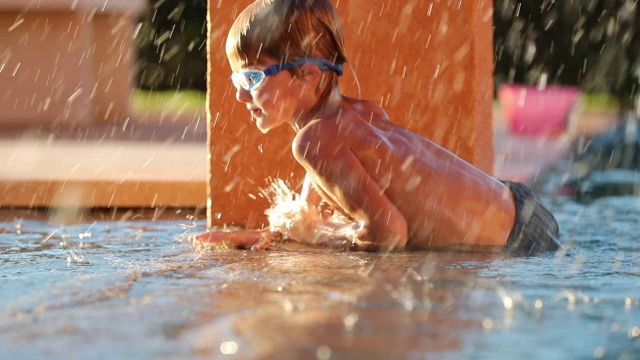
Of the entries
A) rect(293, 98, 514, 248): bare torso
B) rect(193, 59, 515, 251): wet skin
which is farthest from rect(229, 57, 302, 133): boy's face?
rect(293, 98, 514, 248): bare torso

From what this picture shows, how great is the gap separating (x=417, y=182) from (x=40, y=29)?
7362 mm

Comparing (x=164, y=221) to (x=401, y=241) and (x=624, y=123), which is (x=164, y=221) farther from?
(x=624, y=123)

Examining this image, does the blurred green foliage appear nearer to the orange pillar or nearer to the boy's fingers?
the orange pillar

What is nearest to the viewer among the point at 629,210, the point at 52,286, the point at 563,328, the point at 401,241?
the point at 563,328

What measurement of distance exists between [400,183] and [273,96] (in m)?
0.57

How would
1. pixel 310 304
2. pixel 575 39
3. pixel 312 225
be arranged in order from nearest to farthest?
pixel 310 304 → pixel 312 225 → pixel 575 39

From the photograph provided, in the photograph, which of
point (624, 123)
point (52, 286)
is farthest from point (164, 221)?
point (624, 123)

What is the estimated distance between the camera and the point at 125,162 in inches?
255

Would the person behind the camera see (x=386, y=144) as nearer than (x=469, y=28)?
Yes

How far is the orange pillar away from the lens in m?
4.58

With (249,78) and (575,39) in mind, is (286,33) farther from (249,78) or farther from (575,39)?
(575,39)

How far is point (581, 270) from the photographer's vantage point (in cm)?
319

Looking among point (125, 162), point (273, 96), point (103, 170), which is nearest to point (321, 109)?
point (273, 96)

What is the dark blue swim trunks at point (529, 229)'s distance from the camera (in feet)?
12.2
